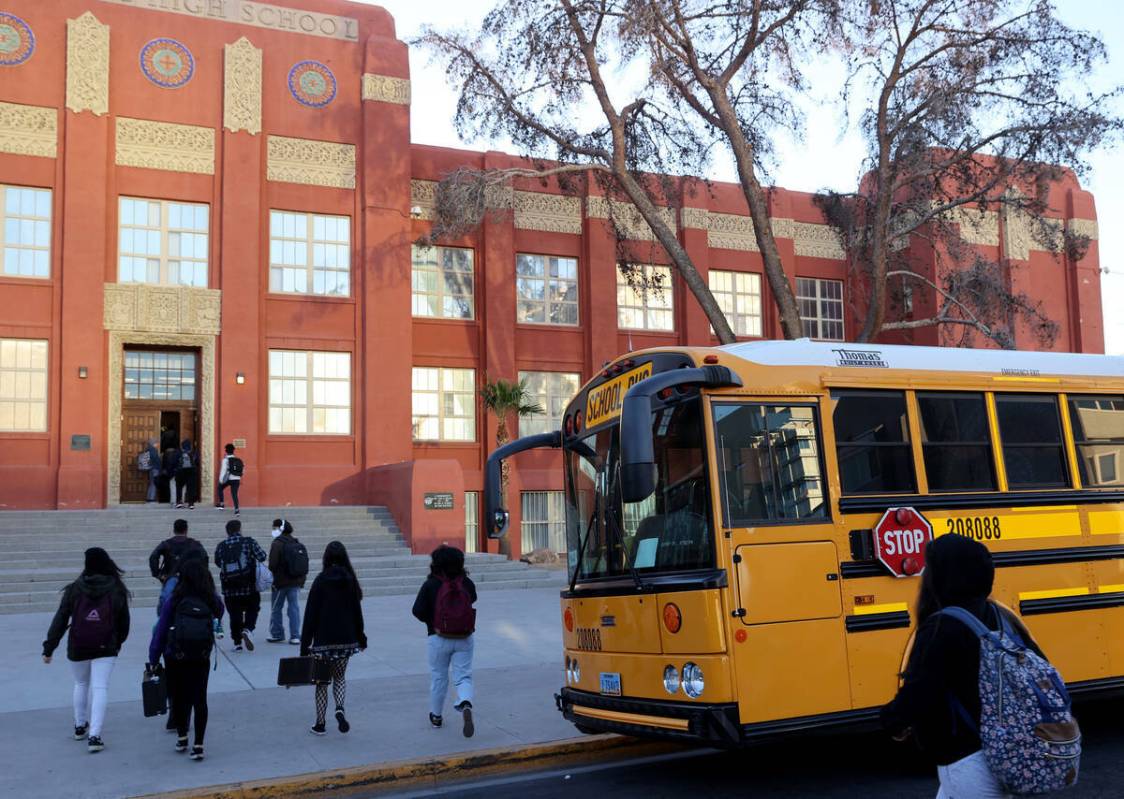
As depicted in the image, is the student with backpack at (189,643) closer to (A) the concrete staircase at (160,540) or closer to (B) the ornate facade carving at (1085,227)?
(A) the concrete staircase at (160,540)

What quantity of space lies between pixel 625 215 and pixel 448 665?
66.9ft

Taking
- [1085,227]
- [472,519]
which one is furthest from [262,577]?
[1085,227]

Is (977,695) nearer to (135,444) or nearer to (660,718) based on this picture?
(660,718)

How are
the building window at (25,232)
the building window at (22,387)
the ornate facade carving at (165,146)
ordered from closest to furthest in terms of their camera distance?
the building window at (22,387), the building window at (25,232), the ornate facade carving at (165,146)

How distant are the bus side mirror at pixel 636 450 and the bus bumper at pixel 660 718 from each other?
1.56 meters

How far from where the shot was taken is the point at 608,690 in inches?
295

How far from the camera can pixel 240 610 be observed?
1312 cm

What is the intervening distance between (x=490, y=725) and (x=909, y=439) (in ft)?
14.2

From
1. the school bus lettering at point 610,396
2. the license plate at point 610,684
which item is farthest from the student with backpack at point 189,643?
the school bus lettering at point 610,396

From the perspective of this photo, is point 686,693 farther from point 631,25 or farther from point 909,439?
point 631,25

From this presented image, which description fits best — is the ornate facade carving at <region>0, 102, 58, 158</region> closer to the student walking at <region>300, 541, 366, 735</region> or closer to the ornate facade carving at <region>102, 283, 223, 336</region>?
the ornate facade carving at <region>102, 283, 223, 336</region>

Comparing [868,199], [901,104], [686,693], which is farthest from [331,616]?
[868,199]

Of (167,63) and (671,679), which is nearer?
(671,679)

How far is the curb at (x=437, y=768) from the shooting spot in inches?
293
